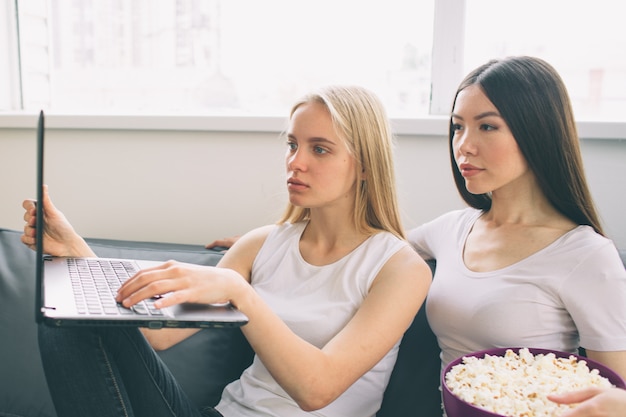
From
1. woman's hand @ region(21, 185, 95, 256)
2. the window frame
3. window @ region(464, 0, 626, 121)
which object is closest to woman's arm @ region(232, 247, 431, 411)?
woman's hand @ region(21, 185, 95, 256)

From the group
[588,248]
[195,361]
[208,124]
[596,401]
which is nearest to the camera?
[596,401]

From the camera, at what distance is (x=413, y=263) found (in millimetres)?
1340

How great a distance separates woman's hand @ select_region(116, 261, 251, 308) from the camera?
3.22 feet

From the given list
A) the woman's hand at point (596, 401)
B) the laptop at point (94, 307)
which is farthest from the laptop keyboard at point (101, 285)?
the woman's hand at point (596, 401)

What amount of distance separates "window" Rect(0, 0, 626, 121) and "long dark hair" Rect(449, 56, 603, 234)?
2.24 ft

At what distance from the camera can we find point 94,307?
97 cm

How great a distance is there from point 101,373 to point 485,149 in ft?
2.71

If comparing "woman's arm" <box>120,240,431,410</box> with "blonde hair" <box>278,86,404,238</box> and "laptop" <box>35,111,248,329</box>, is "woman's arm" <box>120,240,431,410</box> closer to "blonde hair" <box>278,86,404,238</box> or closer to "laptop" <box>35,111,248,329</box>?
"laptop" <box>35,111,248,329</box>

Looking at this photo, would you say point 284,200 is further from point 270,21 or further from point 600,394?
point 600,394

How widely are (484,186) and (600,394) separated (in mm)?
482

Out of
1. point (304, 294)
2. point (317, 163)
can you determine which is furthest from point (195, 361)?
point (317, 163)

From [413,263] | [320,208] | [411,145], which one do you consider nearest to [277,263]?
[320,208]

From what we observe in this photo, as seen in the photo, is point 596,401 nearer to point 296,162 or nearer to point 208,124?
point 296,162

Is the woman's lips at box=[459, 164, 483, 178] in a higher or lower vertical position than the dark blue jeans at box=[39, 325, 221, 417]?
higher
